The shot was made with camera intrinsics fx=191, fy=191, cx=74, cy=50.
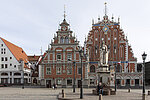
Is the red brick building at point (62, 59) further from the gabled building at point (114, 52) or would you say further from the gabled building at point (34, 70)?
the gabled building at point (34, 70)

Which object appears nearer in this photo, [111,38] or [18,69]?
[111,38]

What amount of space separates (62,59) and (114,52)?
42.1ft

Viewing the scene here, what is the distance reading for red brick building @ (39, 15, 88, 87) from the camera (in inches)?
1742

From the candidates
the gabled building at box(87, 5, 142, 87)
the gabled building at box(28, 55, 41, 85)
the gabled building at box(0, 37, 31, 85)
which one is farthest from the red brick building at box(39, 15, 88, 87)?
the gabled building at box(28, 55, 41, 85)

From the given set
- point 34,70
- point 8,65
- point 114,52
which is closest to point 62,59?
point 114,52

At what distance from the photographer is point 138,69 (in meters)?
45.3

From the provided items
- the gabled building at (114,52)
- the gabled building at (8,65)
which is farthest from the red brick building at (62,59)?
the gabled building at (8,65)

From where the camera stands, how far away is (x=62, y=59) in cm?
4478

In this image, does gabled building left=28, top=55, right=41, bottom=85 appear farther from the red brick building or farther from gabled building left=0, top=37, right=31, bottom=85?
the red brick building

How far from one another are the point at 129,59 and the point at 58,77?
1748 centimetres

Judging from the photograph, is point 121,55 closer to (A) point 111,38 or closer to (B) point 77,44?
(A) point 111,38

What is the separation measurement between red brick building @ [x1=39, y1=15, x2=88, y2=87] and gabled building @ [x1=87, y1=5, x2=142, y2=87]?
4.13 metres

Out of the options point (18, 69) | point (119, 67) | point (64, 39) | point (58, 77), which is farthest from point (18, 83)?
point (119, 67)

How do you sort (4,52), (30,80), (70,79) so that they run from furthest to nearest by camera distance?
(30,80) → (4,52) → (70,79)
